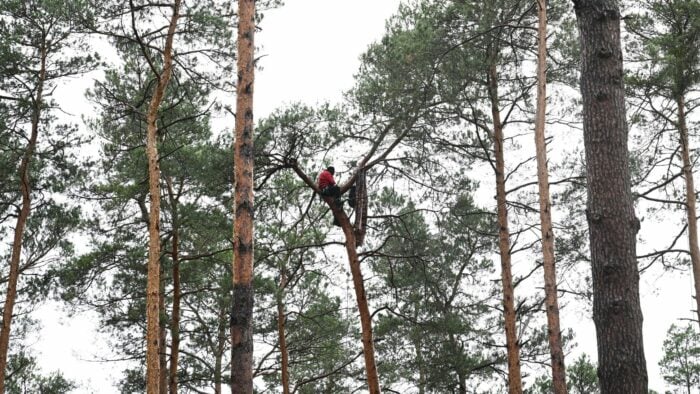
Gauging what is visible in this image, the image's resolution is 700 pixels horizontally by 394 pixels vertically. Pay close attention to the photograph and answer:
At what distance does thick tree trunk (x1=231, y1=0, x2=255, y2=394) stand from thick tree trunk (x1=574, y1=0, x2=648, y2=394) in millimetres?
3822

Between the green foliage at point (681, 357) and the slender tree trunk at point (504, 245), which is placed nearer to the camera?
the slender tree trunk at point (504, 245)

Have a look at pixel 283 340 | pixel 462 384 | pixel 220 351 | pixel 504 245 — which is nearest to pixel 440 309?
pixel 462 384

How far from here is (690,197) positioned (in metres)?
12.4

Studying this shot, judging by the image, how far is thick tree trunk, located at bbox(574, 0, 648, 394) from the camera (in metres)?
3.69

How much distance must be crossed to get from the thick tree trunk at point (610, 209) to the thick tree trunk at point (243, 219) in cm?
382

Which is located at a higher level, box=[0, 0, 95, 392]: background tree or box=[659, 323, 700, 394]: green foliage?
box=[0, 0, 95, 392]: background tree

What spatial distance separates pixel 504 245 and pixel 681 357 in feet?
56.1

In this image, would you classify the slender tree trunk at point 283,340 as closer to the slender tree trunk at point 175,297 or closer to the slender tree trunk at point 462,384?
the slender tree trunk at point 175,297

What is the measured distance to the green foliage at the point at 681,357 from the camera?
24828 millimetres

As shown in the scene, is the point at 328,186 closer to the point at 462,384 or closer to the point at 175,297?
the point at 175,297

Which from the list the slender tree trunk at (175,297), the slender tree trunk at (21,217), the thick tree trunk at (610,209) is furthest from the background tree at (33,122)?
the thick tree trunk at (610,209)

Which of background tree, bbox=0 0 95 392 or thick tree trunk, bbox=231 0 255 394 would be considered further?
background tree, bbox=0 0 95 392

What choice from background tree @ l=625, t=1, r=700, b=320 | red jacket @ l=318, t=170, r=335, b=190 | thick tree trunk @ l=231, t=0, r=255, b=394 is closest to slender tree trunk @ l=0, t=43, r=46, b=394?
red jacket @ l=318, t=170, r=335, b=190

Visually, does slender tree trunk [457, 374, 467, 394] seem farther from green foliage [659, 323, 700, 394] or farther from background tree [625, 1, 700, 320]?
green foliage [659, 323, 700, 394]
